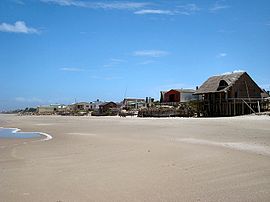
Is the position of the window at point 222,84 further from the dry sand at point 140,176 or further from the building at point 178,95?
the dry sand at point 140,176

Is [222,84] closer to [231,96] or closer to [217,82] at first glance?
[217,82]

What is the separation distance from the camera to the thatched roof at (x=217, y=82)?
4662 cm

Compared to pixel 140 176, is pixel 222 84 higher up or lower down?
higher up

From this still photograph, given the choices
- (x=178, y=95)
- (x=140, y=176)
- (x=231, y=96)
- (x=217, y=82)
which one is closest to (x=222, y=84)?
(x=217, y=82)

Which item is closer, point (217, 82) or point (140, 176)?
point (140, 176)

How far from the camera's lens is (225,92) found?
151 ft

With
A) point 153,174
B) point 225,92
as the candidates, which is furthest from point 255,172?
point 225,92

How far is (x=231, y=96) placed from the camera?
152 feet

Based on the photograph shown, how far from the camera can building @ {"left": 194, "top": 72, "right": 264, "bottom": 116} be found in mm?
45031

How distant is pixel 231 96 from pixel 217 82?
3.66 m

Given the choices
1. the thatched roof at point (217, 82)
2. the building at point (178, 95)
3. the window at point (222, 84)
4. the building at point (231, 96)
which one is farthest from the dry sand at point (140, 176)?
the building at point (178, 95)

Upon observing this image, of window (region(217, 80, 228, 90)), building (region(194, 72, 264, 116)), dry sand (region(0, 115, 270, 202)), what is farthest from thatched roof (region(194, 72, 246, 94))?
dry sand (region(0, 115, 270, 202))

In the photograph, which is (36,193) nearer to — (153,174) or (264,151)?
(153,174)

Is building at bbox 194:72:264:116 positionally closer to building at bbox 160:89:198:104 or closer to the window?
the window
